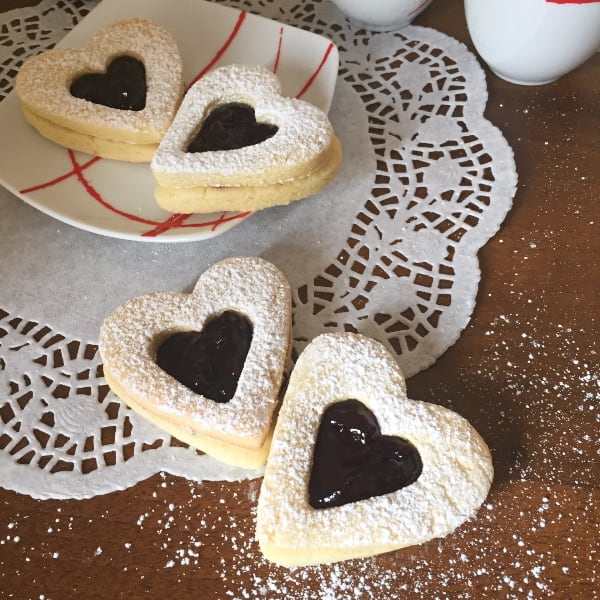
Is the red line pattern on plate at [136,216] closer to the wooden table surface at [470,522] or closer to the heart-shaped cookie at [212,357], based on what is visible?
the heart-shaped cookie at [212,357]

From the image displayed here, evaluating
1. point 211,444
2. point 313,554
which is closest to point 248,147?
point 211,444

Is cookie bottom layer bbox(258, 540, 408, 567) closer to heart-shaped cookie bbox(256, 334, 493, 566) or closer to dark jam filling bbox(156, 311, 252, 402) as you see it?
heart-shaped cookie bbox(256, 334, 493, 566)

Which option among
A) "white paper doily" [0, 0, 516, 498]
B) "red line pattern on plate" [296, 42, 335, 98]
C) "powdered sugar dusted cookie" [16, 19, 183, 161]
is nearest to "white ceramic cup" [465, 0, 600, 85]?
"white paper doily" [0, 0, 516, 498]

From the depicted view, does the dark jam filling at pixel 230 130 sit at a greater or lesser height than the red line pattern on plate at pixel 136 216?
greater

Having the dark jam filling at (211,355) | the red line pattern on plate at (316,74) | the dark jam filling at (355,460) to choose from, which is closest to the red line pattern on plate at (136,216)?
the red line pattern on plate at (316,74)

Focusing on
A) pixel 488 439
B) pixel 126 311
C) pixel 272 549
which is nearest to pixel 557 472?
pixel 488 439

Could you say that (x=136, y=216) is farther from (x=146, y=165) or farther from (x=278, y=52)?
(x=278, y=52)
